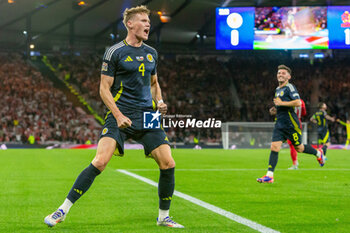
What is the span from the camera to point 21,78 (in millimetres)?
37781

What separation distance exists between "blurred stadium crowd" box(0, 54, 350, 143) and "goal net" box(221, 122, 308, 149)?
1.71 meters

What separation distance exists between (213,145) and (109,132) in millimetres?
26458

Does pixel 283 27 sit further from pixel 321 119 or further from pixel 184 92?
pixel 321 119

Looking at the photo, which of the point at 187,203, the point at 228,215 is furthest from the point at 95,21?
the point at 228,215

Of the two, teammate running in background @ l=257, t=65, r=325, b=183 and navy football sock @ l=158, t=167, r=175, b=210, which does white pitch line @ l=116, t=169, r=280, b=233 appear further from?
teammate running in background @ l=257, t=65, r=325, b=183

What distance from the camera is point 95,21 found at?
4075 centimetres

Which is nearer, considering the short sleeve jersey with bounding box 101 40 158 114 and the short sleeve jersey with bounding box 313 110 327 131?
the short sleeve jersey with bounding box 101 40 158 114

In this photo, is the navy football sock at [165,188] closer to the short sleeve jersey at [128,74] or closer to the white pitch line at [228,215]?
the short sleeve jersey at [128,74]

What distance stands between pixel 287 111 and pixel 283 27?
→ 22761 millimetres

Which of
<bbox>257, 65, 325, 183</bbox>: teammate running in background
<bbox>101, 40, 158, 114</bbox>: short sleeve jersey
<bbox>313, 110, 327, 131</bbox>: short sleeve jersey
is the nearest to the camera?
<bbox>101, 40, 158, 114</bbox>: short sleeve jersey

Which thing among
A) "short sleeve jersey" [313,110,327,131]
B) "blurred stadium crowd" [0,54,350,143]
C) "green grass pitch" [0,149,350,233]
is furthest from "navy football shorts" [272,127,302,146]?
"blurred stadium crowd" [0,54,350,143]

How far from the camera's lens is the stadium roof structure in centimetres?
3634

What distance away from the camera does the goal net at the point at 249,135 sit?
3047 cm

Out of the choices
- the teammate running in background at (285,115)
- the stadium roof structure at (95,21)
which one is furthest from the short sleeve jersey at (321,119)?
the stadium roof structure at (95,21)
